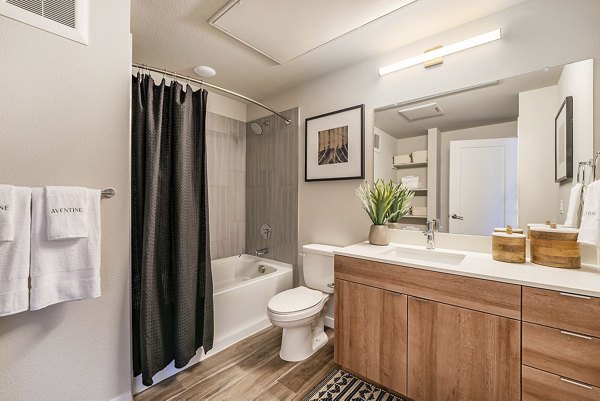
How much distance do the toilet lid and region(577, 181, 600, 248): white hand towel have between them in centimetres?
153

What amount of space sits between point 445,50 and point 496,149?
0.77 metres

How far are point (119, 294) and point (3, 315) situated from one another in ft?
1.40

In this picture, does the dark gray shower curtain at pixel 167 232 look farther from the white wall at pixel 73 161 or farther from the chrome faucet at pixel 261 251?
the chrome faucet at pixel 261 251

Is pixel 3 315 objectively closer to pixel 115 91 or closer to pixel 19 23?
pixel 115 91

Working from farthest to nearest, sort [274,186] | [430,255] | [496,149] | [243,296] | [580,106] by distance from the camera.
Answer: [274,186] < [243,296] < [430,255] < [496,149] < [580,106]

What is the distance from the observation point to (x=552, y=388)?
1042mm

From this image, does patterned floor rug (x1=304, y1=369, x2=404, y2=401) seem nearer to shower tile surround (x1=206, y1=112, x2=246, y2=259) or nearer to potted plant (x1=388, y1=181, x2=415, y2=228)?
potted plant (x1=388, y1=181, x2=415, y2=228)

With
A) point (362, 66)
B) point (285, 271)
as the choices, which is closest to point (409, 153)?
point (362, 66)

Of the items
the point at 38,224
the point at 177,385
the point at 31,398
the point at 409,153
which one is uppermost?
the point at 409,153

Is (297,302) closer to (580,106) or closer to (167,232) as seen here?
(167,232)

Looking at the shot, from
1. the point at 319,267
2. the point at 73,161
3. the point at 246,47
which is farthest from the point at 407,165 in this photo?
the point at 73,161

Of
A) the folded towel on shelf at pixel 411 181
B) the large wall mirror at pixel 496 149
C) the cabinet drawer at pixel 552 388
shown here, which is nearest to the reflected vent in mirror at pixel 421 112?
the large wall mirror at pixel 496 149

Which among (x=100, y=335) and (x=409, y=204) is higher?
(x=409, y=204)

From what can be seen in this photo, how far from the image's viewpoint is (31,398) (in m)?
1.13
